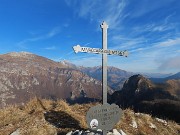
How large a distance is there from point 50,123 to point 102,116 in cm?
386

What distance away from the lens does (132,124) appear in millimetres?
18547

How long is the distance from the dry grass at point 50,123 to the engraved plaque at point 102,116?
7.60 ft

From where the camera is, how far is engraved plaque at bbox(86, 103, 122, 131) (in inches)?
536

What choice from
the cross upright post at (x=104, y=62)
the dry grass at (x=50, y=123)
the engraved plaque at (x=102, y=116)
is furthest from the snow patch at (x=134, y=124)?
the cross upright post at (x=104, y=62)

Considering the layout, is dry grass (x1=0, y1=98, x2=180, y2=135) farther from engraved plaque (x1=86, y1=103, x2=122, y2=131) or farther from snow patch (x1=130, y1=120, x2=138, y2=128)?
engraved plaque (x1=86, y1=103, x2=122, y2=131)

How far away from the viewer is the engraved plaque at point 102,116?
44.7 feet

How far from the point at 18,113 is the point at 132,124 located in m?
7.31

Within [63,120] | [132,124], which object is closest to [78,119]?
[63,120]

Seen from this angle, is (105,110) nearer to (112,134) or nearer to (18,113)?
(112,134)

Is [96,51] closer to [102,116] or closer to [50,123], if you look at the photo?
[102,116]

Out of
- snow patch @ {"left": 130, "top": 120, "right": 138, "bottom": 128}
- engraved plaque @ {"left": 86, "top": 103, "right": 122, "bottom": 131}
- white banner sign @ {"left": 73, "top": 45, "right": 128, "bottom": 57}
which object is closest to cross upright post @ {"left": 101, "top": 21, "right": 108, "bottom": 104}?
white banner sign @ {"left": 73, "top": 45, "right": 128, "bottom": 57}

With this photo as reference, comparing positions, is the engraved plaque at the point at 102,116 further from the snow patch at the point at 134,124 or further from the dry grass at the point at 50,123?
the snow patch at the point at 134,124

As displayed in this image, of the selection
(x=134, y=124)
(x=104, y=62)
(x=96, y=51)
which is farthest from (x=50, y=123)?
(x=134, y=124)

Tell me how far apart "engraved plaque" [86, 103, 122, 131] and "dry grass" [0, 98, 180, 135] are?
2316mm
